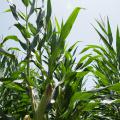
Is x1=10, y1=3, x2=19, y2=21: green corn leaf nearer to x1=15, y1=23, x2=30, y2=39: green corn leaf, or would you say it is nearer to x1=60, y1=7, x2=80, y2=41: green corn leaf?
x1=15, y1=23, x2=30, y2=39: green corn leaf

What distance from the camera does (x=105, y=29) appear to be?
2508 millimetres

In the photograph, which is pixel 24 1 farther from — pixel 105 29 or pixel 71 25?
pixel 105 29

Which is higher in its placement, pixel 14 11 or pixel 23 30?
pixel 14 11

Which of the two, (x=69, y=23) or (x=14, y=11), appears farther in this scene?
(x=14, y=11)

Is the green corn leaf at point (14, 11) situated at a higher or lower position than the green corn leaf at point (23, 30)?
higher

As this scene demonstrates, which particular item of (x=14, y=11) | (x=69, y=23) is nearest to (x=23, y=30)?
(x=14, y=11)

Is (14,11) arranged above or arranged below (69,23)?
above

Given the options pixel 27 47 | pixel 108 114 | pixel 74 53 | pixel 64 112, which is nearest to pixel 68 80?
pixel 64 112

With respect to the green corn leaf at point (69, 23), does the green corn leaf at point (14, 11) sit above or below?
above

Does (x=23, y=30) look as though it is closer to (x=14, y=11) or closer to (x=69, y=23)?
(x=14, y=11)

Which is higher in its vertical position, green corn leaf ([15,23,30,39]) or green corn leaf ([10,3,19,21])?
green corn leaf ([10,3,19,21])

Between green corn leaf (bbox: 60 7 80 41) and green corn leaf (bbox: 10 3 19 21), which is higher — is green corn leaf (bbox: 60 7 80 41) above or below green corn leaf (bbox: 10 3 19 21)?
below

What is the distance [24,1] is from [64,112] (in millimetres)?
761

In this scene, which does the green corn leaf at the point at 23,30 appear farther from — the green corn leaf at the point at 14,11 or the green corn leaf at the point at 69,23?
the green corn leaf at the point at 69,23
